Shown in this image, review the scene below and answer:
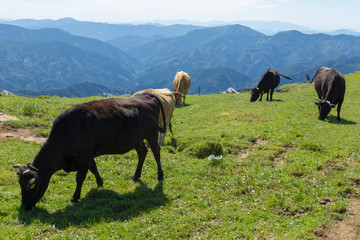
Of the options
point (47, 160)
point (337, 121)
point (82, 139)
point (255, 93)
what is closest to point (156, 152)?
point (82, 139)

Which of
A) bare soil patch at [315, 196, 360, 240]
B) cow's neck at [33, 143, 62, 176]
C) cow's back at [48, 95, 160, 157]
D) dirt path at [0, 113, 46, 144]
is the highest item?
cow's back at [48, 95, 160, 157]

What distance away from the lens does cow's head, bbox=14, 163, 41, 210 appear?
29.7 feet

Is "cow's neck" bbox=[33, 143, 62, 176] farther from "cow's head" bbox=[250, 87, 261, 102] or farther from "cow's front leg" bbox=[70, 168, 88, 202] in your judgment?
"cow's head" bbox=[250, 87, 261, 102]

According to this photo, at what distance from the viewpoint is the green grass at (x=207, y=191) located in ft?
29.4

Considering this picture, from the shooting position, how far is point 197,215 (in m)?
9.90

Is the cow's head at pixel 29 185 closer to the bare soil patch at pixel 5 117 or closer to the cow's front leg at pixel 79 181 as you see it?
the cow's front leg at pixel 79 181

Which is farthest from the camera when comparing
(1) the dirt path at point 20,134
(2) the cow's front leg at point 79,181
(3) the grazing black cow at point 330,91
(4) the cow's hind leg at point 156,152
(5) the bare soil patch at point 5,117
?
(3) the grazing black cow at point 330,91

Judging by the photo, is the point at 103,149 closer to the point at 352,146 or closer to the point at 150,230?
the point at 150,230

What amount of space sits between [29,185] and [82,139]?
2.09 meters

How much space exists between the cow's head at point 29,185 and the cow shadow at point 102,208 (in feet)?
0.89

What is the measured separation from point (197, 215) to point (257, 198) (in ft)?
9.07

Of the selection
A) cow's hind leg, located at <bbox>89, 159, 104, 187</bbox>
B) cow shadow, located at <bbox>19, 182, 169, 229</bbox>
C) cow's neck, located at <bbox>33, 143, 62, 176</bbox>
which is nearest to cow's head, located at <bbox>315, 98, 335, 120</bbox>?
cow shadow, located at <bbox>19, 182, 169, 229</bbox>

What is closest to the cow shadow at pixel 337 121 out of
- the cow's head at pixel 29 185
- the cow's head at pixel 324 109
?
the cow's head at pixel 324 109

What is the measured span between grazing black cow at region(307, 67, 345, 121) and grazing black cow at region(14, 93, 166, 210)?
17.8 meters
